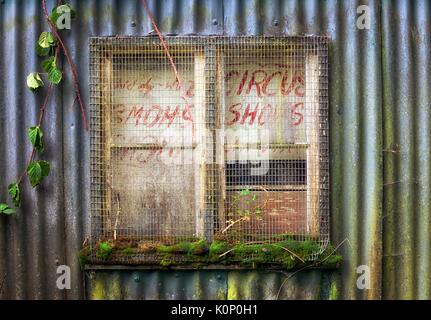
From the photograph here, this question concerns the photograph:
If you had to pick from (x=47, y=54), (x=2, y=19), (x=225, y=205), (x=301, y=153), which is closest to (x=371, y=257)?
(x=301, y=153)

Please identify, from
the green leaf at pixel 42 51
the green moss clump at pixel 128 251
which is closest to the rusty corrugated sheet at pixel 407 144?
the green moss clump at pixel 128 251

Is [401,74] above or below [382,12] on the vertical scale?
below

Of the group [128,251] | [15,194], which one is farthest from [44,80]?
[128,251]

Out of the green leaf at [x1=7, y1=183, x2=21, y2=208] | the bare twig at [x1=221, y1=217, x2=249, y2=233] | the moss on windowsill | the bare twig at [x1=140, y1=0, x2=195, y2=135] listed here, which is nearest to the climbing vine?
the green leaf at [x1=7, y1=183, x2=21, y2=208]

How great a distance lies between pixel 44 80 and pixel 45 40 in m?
0.33

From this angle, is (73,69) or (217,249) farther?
(73,69)

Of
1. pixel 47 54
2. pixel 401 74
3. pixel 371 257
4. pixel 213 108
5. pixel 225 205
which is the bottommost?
pixel 371 257

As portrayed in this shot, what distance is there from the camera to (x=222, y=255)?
12.2ft

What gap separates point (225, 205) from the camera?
3.82 meters

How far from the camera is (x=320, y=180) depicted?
377 centimetres

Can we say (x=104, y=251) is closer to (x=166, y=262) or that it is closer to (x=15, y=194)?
(x=166, y=262)
